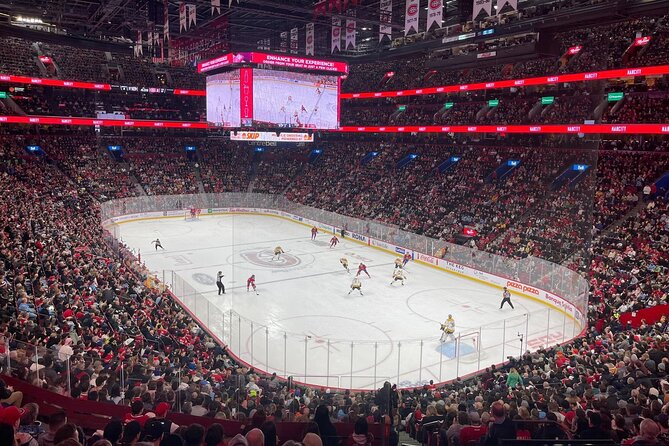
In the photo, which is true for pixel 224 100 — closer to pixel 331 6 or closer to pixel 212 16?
pixel 212 16

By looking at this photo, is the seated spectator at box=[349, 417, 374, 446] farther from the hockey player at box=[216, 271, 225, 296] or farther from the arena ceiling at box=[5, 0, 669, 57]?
the arena ceiling at box=[5, 0, 669, 57]

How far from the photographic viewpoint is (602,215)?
79.9ft

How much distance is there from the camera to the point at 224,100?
99.1ft

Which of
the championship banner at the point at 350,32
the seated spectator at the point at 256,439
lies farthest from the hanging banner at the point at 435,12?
the seated spectator at the point at 256,439

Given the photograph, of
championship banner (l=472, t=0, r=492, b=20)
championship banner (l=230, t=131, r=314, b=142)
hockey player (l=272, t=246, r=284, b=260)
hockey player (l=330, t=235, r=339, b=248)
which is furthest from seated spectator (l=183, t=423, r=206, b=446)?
hockey player (l=330, t=235, r=339, b=248)

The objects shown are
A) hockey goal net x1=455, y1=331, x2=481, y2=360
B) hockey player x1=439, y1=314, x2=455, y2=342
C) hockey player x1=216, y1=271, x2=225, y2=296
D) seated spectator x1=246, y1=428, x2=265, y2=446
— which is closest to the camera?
seated spectator x1=246, y1=428, x2=265, y2=446

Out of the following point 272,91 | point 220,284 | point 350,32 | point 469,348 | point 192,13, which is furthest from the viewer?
point 272,91

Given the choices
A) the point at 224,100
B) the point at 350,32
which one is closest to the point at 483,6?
the point at 350,32

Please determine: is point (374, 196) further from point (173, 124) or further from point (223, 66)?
point (173, 124)

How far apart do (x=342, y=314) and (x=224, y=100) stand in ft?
52.9

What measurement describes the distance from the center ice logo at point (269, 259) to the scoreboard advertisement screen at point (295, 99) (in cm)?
737

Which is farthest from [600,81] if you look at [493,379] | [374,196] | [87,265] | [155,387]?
[155,387]

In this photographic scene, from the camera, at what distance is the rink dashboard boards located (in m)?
28.3

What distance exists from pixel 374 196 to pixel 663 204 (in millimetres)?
19444
